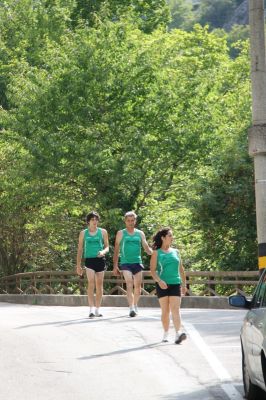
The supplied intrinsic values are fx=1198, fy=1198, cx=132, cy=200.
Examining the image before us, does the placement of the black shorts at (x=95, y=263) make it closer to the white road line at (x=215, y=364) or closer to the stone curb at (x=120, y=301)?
the white road line at (x=215, y=364)

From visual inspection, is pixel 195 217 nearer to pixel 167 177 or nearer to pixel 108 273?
pixel 108 273

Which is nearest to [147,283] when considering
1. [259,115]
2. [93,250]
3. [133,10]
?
[93,250]

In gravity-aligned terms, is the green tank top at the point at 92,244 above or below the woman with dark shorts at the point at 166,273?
above

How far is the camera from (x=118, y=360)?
1366 cm

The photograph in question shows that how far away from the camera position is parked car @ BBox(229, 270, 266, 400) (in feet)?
28.7

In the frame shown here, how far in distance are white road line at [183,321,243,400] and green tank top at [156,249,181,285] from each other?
0.86 m

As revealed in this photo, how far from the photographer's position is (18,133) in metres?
38.4

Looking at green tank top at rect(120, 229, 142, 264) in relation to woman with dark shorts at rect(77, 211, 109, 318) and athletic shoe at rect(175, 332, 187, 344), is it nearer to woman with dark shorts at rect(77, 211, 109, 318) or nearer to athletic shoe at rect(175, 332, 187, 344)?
woman with dark shorts at rect(77, 211, 109, 318)

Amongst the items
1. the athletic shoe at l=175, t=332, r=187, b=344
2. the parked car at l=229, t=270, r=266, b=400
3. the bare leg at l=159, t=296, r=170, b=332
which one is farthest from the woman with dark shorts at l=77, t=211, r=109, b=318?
the parked car at l=229, t=270, r=266, b=400

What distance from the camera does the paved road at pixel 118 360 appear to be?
35.9ft

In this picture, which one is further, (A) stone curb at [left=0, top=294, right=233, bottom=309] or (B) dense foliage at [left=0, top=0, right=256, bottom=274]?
(B) dense foliage at [left=0, top=0, right=256, bottom=274]

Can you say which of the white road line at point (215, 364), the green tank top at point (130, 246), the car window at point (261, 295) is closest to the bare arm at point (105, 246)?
the green tank top at point (130, 246)

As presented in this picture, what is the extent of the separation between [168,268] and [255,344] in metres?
6.61

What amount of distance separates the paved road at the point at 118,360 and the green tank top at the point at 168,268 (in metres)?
0.84
